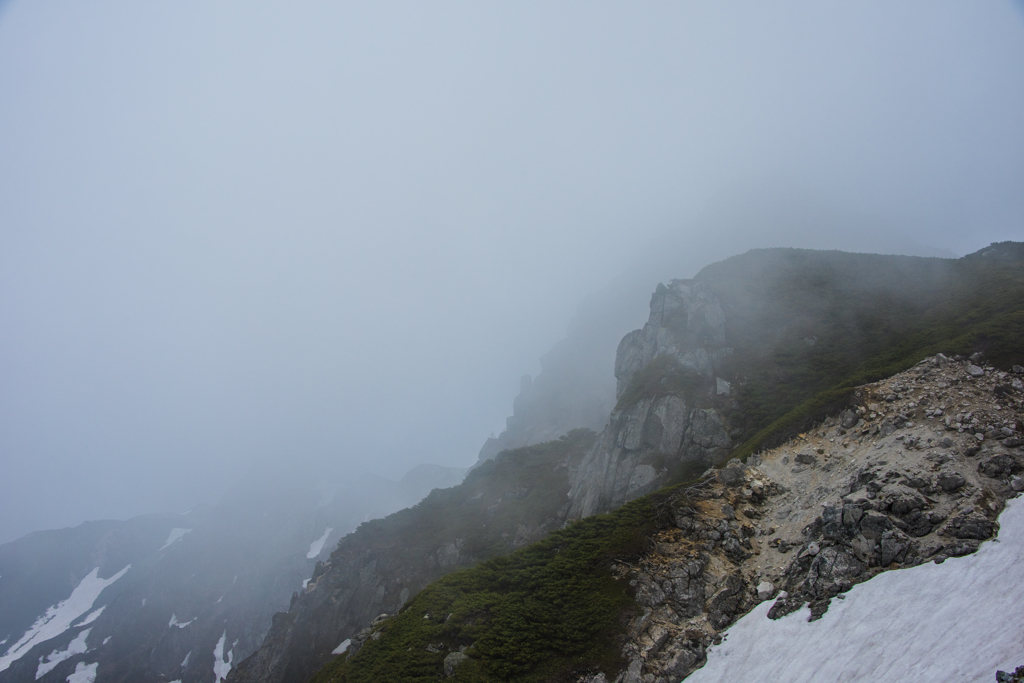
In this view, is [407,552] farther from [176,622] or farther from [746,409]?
[176,622]

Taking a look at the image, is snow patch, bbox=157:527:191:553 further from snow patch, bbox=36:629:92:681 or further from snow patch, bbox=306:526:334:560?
snow patch, bbox=306:526:334:560

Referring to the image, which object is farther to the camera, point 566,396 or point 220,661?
point 566,396

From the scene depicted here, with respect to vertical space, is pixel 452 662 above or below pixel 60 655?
above

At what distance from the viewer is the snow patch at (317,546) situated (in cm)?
12172

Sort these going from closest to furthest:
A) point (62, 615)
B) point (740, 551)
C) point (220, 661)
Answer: point (740, 551) → point (220, 661) → point (62, 615)

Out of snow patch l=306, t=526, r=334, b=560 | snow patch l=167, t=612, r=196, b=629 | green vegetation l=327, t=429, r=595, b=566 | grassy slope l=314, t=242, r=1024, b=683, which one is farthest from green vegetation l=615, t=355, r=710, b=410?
snow patch l=306, t=526, r=334, b=560

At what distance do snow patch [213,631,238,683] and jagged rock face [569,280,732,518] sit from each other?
90.4 metres

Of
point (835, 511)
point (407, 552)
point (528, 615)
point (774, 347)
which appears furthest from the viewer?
point (407, 552)

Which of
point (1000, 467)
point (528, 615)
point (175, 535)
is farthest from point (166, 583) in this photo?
point (1000, 467)

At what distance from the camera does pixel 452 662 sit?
18703 millimetres

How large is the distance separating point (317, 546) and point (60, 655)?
5452 centimetres

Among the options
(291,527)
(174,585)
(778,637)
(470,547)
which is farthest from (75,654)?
(778,637)

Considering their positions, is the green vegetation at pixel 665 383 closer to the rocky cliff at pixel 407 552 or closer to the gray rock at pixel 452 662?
the rocky cliff at pixel 407 552

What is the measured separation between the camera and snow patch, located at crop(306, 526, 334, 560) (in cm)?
12172
